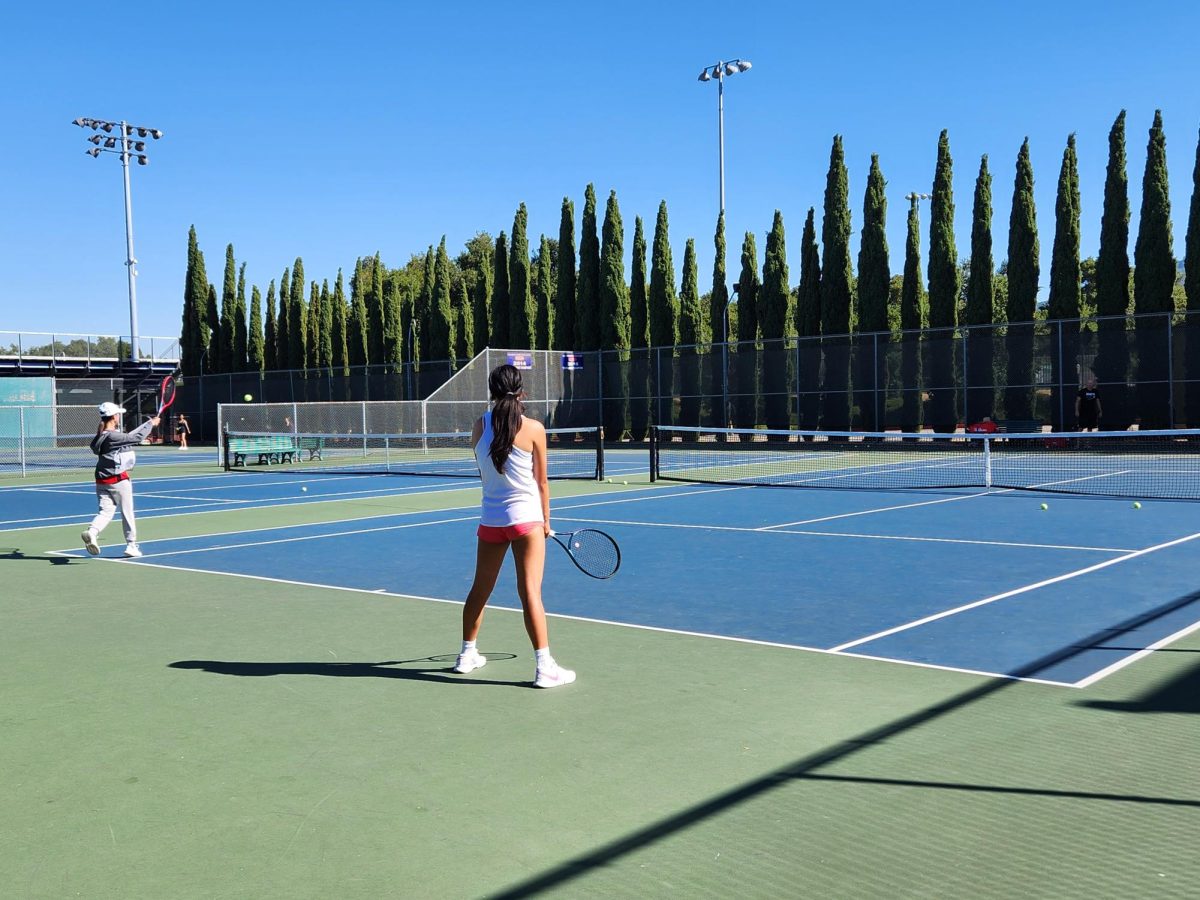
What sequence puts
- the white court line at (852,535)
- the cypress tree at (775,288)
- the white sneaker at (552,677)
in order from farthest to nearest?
the cypress tree at (775,288) → the white court line at (852,535) → the white sneaker at (552,677)

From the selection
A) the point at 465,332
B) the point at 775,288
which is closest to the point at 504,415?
the point at 775,288

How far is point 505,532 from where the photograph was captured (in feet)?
18.3

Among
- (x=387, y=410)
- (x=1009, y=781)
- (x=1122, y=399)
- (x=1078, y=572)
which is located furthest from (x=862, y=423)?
(x=1009, y=781)

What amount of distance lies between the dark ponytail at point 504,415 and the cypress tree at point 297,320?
51572mm

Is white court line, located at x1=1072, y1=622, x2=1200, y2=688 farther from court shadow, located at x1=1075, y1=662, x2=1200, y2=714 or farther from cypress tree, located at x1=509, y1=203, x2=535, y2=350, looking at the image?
cypress tree, located at x1=509, y1=203, x2=535, y2=350

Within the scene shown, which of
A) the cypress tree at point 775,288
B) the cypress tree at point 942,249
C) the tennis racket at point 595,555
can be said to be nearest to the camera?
the tennis racket at point 595,555

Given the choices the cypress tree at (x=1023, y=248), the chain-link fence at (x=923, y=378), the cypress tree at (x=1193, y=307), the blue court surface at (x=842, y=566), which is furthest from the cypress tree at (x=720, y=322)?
the blue court surface at (x=842, y=566)

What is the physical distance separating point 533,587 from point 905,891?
268cm

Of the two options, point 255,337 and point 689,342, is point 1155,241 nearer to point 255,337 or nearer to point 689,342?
point 689,342

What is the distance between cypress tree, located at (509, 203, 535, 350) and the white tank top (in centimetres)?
4040

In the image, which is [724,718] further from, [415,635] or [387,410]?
[387,410]

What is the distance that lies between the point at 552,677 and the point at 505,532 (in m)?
0.73

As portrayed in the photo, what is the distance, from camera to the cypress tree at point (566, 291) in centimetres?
4491

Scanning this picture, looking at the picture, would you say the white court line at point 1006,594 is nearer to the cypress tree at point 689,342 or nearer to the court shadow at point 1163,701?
the court shadow at point 1163,701
